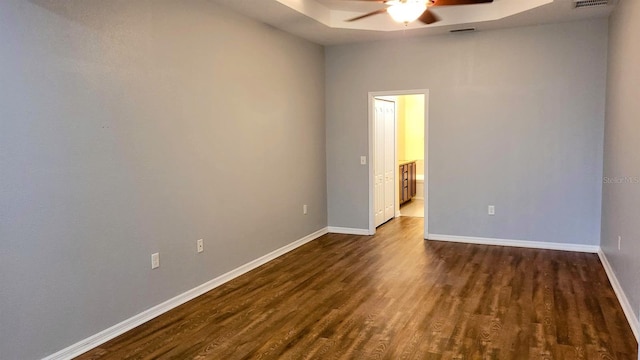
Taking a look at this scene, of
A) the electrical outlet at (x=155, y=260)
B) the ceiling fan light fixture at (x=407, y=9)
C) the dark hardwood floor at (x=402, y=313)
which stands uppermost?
the ceiling fan light fixture at (x=407, y=9)

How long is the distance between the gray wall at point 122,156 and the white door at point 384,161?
200cm

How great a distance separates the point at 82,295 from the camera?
9.91ft

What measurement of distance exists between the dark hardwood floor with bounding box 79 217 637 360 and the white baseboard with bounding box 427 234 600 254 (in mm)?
192

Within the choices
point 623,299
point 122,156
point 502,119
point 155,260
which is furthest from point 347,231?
point 122,156

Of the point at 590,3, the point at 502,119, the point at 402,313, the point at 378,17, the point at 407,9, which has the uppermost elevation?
the point at 378,17

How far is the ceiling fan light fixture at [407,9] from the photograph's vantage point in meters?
3.12

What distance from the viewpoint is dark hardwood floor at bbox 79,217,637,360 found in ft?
9.88

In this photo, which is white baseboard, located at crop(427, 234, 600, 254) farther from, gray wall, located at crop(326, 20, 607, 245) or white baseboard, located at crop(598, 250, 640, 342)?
white baseboard, located at crop(598, 250, 640, 342)

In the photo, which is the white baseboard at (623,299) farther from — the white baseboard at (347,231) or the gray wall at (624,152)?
the white baseboard at (347,231)

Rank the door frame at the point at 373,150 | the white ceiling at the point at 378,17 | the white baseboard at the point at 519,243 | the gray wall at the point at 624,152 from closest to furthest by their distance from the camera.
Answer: the gray wall at the point at 624,152 → the white ceiling at the point at 378,17 → the white baseboard at the point at 519,243 → the door frame at the point at 373,150

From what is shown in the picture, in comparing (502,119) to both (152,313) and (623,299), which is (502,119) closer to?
(623,299)

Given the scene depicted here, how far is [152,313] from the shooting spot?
11.8 ft

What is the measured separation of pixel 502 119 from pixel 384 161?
6.44ft

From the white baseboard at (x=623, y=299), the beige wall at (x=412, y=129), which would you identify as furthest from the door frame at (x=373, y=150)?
the beige wall at (x=412, y=129)
